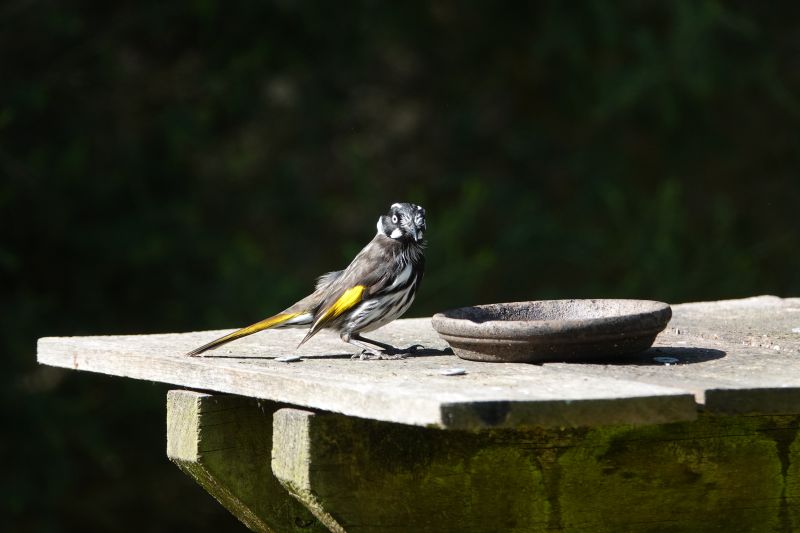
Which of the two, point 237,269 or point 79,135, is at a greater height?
point 79,135

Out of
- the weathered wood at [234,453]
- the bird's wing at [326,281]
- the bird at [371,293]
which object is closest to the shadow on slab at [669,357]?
the bird at [371,293]

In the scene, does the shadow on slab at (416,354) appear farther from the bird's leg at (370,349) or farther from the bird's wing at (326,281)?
the bird's wing at (326,281)

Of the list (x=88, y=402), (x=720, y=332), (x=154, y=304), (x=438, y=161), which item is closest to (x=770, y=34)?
(x=438, y=161)

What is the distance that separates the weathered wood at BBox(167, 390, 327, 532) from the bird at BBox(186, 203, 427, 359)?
379 millimetres

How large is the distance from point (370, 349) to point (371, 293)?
12.2 inches

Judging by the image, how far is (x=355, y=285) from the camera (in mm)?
3521

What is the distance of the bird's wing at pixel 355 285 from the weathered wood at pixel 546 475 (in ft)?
2.88

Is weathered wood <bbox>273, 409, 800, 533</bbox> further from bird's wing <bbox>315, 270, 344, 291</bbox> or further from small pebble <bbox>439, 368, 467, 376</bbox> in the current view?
bird's wing <bbox>315, 270, 344, 291</bbox>

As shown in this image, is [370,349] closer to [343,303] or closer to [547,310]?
[343,303]

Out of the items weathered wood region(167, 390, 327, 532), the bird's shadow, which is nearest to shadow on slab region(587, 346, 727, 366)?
the bird's shadow

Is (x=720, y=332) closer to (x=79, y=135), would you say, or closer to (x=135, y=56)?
(x=79, y=135)

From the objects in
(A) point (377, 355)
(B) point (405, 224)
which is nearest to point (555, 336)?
(A) point (377, 355)

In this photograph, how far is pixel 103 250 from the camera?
728 cm

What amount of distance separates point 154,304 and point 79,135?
3.53 feet
